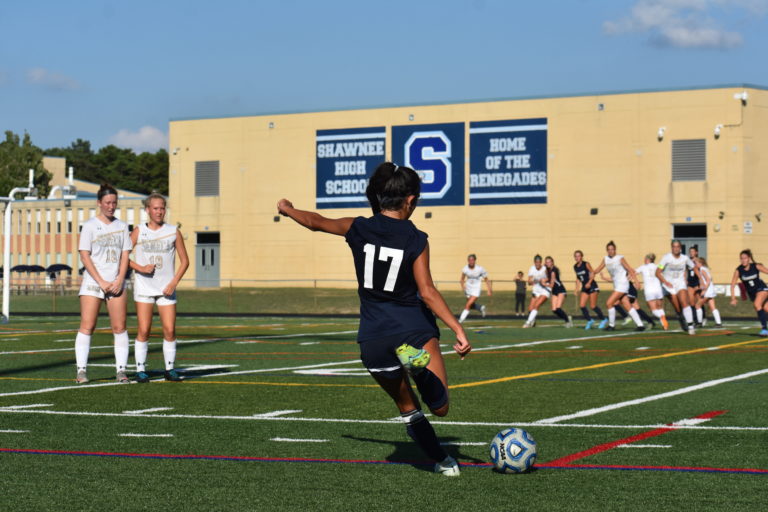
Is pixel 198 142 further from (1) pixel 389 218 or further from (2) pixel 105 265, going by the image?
(1) pixel 389 218

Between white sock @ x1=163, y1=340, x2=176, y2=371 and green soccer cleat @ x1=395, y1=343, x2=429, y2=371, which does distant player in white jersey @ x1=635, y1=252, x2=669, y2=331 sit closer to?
white sock @ x1=163, y1=340, x2=176, y2=371

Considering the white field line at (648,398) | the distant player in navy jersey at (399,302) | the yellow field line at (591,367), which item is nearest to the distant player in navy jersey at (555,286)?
the yellow field line at (591,367)

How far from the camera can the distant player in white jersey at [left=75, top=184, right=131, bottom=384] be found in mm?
13008

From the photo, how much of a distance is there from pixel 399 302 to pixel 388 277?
170mm

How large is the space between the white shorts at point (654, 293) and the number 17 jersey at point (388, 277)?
847 inches

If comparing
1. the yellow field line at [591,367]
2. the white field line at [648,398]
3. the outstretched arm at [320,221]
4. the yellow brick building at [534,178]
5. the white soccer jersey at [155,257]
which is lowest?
the yellow field line at [591,367]

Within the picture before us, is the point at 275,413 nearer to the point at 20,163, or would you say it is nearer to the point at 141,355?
the point at 141,355

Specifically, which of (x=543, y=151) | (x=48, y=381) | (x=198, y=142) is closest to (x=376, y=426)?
(x=48, y=381)

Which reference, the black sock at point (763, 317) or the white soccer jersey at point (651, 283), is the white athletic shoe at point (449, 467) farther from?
the white soccer jersey at point (651, 283)

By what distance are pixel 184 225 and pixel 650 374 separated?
55.8 meters

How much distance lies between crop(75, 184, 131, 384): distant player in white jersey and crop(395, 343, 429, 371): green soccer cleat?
6919mm

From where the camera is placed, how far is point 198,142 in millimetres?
68062

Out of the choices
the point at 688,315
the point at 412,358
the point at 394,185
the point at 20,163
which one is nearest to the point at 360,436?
the point at 412,358

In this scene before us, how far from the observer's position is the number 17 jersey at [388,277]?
23.0 ft
